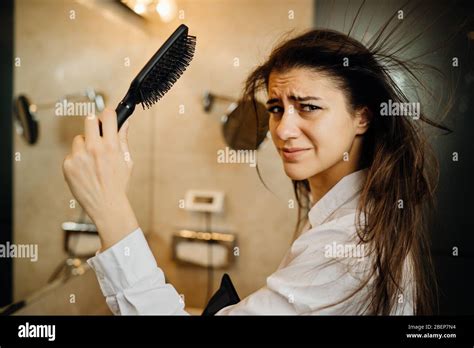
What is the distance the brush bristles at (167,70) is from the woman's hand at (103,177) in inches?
3.3

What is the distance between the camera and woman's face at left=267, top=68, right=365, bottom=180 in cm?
64

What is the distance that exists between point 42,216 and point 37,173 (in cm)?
9

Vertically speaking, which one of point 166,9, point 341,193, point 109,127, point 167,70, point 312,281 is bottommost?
point 312,281

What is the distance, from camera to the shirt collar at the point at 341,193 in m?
0.67

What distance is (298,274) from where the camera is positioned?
603mm

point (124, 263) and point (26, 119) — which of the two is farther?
point (26, 119)

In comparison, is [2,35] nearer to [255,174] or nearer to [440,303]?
[255,174]

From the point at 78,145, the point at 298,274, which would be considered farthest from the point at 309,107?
the point at 78,145

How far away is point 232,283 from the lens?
79 cm

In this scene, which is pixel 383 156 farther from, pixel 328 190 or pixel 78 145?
pixel 78 145

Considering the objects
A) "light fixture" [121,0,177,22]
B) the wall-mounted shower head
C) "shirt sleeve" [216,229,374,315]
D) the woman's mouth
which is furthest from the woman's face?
the wall-mounted shower head

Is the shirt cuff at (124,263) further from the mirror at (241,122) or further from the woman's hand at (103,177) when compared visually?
the mirror at (241,122)

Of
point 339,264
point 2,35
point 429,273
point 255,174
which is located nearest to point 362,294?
point 339,264

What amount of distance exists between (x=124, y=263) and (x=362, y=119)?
0.46m
